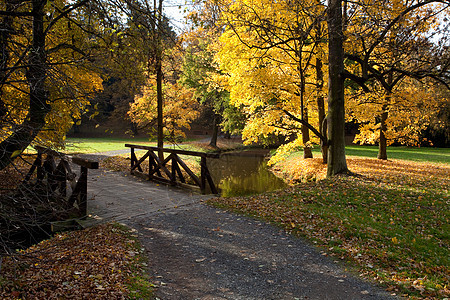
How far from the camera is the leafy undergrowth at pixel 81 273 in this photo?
345cm

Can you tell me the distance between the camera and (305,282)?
4305mm

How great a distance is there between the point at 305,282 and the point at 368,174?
27.4 ft

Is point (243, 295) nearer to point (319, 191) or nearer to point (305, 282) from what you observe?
point (305, 282)

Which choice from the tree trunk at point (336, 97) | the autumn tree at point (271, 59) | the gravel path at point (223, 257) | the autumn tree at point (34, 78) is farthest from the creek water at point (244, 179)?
the autumn tree at point (34, 78)

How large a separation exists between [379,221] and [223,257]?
390cm

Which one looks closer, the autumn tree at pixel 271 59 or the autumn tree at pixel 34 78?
the autumn tree at pixel 34 78

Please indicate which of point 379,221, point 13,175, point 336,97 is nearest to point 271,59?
point 336,97

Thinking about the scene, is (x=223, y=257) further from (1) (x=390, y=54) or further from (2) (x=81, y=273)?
(1) (x=390, y=54)

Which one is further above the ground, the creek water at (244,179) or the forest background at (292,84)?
the forest background at (292,84)

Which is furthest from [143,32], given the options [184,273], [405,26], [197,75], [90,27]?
[197,75]

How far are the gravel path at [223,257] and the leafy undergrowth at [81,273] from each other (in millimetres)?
319

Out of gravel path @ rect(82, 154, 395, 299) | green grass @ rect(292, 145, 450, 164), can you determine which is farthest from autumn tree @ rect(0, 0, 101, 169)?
green grass @ rect(292, 145, 450, 164)

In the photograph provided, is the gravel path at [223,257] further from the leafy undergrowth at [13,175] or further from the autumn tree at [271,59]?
the autumn tree at [271,59]

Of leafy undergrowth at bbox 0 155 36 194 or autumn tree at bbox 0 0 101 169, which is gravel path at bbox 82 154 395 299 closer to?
leafy undergrowth at bbox 0 155 36 194
